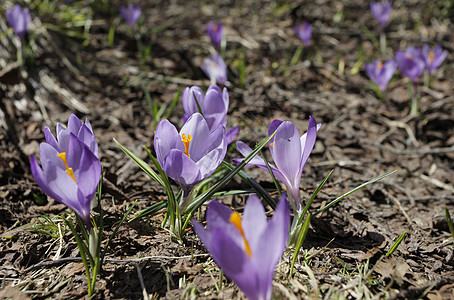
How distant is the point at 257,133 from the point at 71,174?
143cm

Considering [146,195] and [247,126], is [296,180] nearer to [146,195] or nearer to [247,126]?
[146,195]

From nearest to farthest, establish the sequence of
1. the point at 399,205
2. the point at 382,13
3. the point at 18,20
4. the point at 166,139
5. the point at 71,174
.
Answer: the point at 71,174, the point at 166,139, the point at 399,205, the point at 18,20, the point at 382,13

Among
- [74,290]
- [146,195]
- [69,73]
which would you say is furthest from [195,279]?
[69,73]

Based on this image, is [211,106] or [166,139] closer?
[166,139]

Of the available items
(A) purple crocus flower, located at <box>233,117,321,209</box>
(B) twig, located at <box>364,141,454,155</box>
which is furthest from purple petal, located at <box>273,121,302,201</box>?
(B) twig, located at <box>364,141,454,155</box>

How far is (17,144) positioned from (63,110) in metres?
0.55

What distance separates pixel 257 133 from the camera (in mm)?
2311

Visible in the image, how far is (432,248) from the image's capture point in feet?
4.71

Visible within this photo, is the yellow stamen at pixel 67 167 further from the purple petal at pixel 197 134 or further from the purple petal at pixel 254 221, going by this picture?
the purple petal at pixel 254 221

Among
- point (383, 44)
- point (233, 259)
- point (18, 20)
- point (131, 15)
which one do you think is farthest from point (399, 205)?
point (131, 15)

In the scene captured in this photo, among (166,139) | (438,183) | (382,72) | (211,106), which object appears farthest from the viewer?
(382,72)

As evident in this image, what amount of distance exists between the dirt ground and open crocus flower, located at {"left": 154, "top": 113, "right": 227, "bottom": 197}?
29 cm

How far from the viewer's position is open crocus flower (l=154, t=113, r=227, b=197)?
3.61 ft

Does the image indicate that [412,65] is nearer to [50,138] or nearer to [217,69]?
[217,69]
